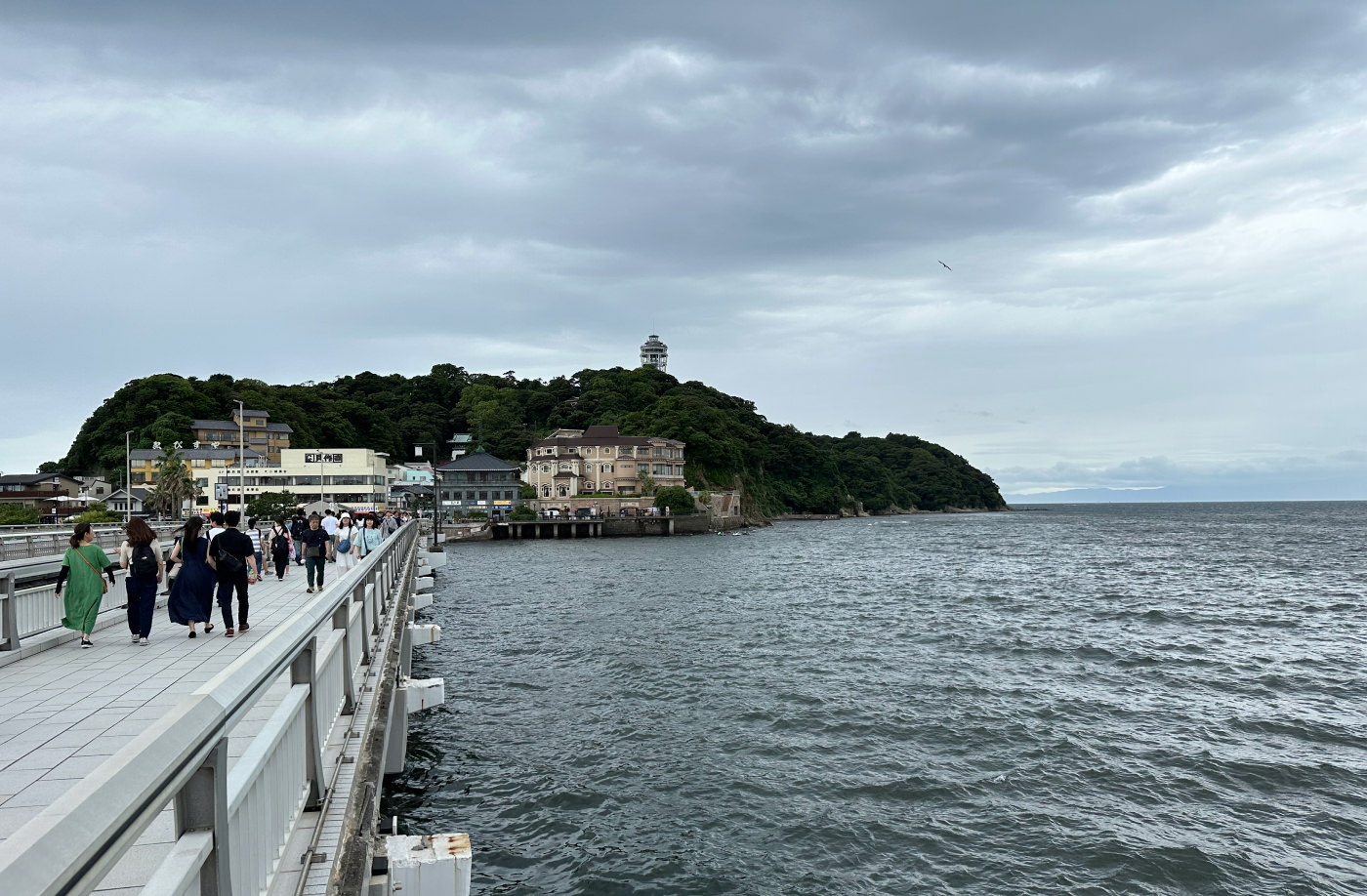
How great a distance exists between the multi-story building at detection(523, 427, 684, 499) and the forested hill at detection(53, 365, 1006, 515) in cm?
815

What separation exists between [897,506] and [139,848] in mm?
180226

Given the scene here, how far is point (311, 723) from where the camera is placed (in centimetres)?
469

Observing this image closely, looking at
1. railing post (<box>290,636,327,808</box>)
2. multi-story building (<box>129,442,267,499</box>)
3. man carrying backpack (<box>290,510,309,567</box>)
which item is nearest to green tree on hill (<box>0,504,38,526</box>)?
multi-story building (<box>129,442,267,499</box>)

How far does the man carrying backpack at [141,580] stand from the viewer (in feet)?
34.1

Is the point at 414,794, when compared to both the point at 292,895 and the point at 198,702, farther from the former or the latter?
the point at 198,702

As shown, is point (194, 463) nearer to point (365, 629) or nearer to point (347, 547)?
point (347, 547)

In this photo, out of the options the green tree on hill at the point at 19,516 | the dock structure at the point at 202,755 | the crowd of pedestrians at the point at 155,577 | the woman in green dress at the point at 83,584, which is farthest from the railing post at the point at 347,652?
the green tree on hill at the point at 19,516

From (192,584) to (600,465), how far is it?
9418 centimetres

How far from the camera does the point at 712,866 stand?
9.48 metres

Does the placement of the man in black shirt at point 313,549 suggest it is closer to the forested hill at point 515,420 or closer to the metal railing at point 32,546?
the metal railing at point 32,546

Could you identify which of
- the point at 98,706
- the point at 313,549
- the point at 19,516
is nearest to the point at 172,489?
the point at 19,516

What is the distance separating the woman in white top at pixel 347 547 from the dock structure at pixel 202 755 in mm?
8634

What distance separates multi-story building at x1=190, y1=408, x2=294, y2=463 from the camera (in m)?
95.1

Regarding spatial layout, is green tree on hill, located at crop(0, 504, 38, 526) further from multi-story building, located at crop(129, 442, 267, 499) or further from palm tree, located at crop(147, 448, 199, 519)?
multi-story building, located at crop(129, 442, 267, 499)
